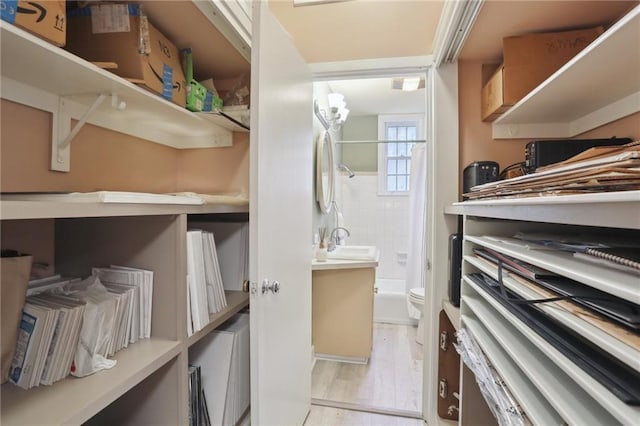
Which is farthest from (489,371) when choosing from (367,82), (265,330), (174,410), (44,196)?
(367,82)

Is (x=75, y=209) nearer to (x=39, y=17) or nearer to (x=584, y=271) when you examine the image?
(x=39, y=17)

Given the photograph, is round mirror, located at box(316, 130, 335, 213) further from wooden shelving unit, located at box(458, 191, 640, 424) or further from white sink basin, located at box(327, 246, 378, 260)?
wooden shelving unit, located at box(458, 191, 640, 424)

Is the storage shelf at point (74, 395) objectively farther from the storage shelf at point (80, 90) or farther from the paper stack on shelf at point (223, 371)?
the storage shelf at point (80, 90)

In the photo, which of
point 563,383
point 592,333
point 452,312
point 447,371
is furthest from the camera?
point 447,371

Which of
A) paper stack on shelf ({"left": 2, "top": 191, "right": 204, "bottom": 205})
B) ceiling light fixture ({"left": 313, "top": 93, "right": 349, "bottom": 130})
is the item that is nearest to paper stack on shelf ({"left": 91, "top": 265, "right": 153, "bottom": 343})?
paper stack on shelf ({"left": 2, "top": 191, "right": 204, "bottom": 205})

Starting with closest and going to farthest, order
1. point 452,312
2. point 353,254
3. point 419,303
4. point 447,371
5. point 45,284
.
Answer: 1. point 45,284
2. point 452,312
3. point 447,371
4. point 353,254
5. point 419,303

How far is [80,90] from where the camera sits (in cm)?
96

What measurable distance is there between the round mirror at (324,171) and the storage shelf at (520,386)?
5.50ft

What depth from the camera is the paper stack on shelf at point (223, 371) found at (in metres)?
1.24

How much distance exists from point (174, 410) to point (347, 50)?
1.76 metres

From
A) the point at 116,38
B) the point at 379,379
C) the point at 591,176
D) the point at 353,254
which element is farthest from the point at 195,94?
the point at 379,379

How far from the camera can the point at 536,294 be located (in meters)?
0.68

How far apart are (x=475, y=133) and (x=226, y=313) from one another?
1.50 m

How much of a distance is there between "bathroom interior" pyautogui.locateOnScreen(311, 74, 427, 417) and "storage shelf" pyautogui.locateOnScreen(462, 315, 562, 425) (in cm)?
121
